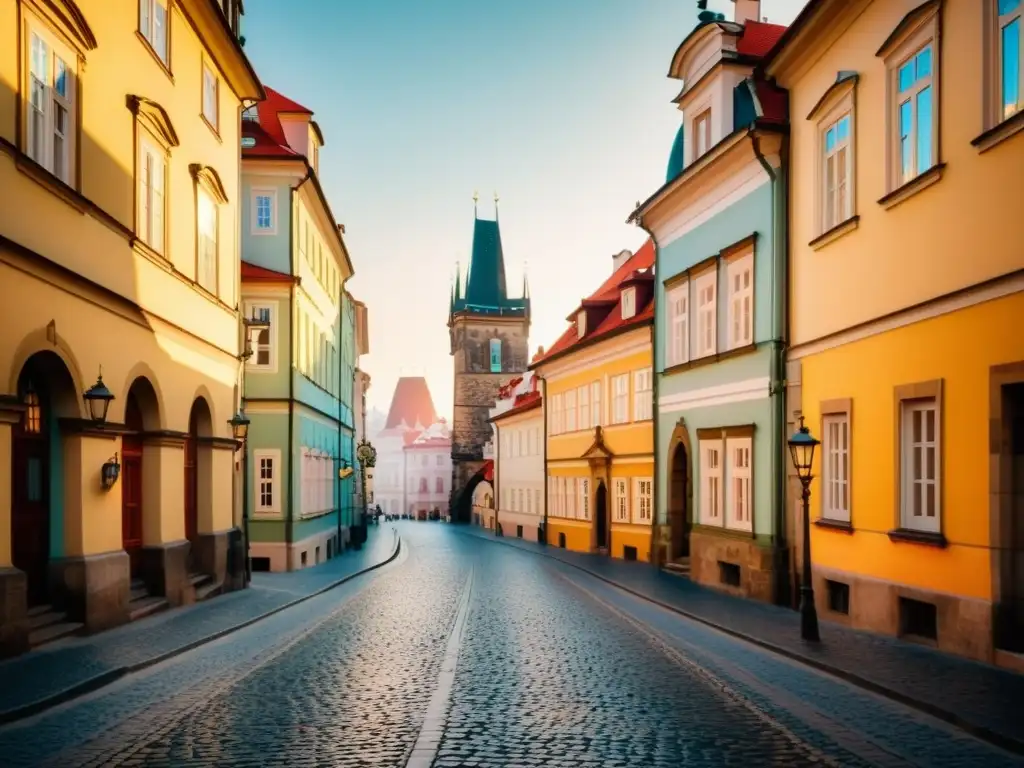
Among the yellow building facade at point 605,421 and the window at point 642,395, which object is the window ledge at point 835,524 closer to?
the yellow building facade at point 605,421

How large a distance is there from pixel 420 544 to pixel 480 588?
91.7 ft

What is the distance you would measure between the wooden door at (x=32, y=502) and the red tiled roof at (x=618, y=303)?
75.0ft

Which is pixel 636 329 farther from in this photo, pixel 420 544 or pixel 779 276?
pixel 420 544

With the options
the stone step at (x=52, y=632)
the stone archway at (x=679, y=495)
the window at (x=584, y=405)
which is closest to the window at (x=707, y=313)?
the stone archway at (x=679, y=495)

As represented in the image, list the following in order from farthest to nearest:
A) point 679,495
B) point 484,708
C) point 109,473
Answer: point 679,495 < point 109,473 < point 484,708

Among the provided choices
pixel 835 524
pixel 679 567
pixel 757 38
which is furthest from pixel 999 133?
pixel 679 567

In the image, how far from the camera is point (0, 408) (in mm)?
12828

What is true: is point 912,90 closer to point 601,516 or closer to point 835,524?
point 835,524

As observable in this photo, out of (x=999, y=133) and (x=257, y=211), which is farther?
(x=257, y=211)

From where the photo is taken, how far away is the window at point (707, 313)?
25.5 meters

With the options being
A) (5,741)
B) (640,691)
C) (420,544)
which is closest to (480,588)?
(640,691)

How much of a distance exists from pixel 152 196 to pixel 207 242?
12.8 feet

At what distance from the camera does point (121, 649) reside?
47.1ft

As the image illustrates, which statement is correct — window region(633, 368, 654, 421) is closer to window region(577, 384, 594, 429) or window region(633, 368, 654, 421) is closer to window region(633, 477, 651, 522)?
window region(633, 477, 651, 522)
